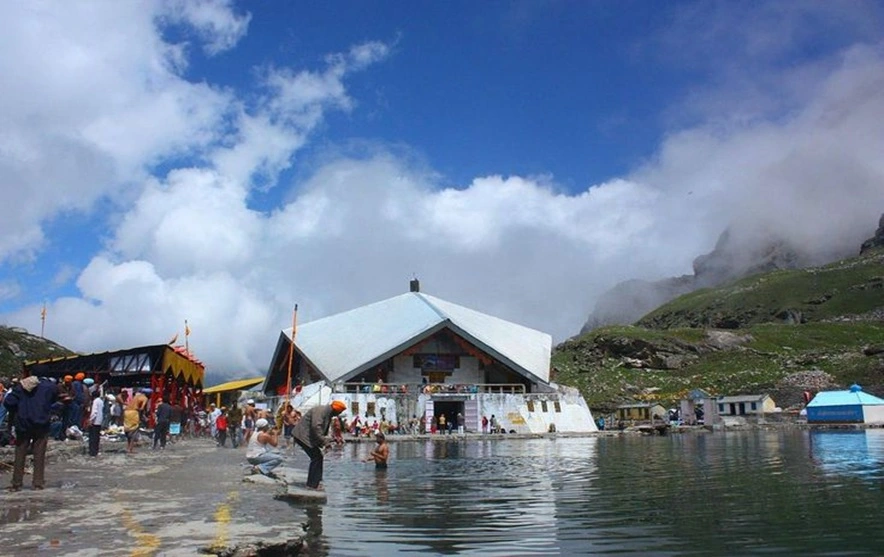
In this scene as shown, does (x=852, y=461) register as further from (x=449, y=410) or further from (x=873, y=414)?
(x=873, y=414)

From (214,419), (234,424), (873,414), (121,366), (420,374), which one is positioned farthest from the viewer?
(420,374)

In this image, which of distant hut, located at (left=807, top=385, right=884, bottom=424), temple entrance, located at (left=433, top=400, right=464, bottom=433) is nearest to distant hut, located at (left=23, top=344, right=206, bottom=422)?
temple entrance, located at (left=433, top=400, right=464, bottom=433)

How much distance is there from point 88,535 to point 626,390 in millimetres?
73588

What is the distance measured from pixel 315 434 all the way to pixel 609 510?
4646 millimetres

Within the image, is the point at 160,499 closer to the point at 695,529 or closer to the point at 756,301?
the point at 695,529

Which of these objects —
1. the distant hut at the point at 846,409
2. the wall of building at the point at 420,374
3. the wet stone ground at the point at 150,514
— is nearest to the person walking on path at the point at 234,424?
the wet stone ground at the point at 150,514

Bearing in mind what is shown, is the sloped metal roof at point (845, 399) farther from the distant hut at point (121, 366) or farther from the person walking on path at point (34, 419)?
the person walking on path at point (34, 419)

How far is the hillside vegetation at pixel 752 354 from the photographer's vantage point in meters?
71.4

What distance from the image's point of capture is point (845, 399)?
47188 millimetres

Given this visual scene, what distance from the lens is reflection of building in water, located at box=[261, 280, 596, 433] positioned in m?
43.2

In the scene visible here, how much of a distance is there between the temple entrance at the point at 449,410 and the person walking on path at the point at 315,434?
32131 mm

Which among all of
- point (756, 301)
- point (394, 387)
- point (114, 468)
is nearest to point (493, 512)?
point (114, 468)

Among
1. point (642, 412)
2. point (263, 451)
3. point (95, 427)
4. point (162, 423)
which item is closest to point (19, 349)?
point (162, 423)

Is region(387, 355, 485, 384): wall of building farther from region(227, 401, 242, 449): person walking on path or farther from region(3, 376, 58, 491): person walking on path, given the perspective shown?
region(3, 376, 58, 491): person walking on path
